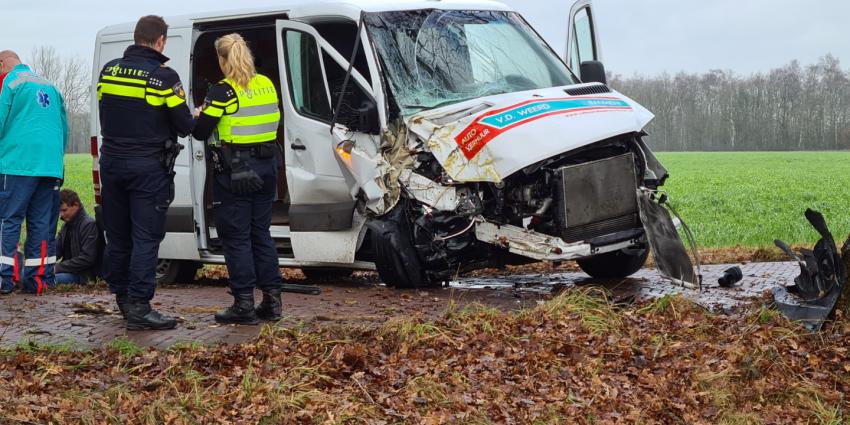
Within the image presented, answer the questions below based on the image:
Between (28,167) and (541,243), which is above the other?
(28,167)

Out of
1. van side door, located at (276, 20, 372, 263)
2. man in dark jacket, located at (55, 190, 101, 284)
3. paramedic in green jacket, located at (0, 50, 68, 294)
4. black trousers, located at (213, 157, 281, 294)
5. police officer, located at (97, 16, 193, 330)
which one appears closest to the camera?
police officer, located at (97, 16, 193, 330)

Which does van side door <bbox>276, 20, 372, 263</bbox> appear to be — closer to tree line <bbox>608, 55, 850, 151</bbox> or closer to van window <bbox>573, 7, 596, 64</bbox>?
van window <bbox>573, 7, 596, 64</bbox>

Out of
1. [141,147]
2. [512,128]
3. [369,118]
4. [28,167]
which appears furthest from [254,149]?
[28,167]

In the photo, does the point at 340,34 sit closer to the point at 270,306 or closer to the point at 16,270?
the point at 270,306

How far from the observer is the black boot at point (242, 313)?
766 centimetres

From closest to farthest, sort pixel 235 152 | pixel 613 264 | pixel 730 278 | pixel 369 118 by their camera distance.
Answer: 1. pixel 235 152
2. pixel 369 118
3. pixel 730 278
4. pixel 613 264

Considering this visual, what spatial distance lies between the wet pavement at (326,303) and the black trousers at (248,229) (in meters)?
0.34

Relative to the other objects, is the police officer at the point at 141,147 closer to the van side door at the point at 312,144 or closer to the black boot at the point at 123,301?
the black boot at the point at 123,301

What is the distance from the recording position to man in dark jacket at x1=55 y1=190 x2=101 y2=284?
35.7 ft

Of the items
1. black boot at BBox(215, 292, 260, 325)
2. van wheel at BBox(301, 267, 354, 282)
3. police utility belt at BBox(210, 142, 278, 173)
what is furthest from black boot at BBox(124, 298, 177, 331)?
van wheel at BBox(301, 267, 354, 282)

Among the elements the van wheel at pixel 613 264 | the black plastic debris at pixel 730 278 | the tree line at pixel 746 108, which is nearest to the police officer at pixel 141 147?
the van wheel at pixel 613 264

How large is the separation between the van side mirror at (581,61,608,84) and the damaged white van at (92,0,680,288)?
2 cm

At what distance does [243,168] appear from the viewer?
746 centimetres

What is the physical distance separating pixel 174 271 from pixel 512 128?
4.24 metres
